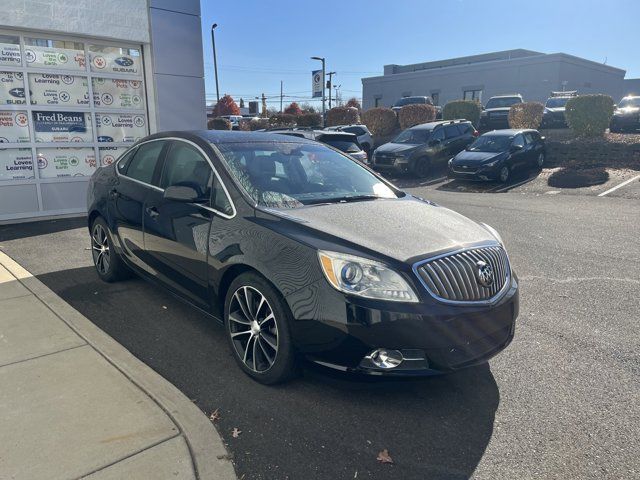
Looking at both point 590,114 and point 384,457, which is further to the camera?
point 590,114

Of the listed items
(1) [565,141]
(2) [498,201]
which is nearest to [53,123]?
(2) [498,201]

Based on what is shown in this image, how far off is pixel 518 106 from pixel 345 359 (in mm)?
19633

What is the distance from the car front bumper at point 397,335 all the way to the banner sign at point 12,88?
25.4ft

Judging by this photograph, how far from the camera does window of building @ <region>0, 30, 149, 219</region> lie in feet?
26.8

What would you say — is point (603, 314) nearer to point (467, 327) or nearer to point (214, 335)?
point (467, 327)

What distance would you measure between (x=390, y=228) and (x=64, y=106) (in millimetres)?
7765

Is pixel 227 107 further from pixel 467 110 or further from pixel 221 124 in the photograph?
pixel 467 110

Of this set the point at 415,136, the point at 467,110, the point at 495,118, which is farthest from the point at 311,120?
the point at 415,136

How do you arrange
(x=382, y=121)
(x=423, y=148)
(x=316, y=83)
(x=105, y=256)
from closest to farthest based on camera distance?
(x=105, y=256) → (x=423, y=148) → (x=382, y=121) → (x=316, y=83)

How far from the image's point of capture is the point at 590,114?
17.1 meters

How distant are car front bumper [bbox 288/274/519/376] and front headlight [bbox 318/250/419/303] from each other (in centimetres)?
5

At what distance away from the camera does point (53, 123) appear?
28.3 ft

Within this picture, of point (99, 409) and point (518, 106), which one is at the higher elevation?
point (518, 106)

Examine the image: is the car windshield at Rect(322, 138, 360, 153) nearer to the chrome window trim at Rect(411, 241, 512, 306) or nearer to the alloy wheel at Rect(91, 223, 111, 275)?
the alloy wheel at Rect(91, 223, 111, 275)
